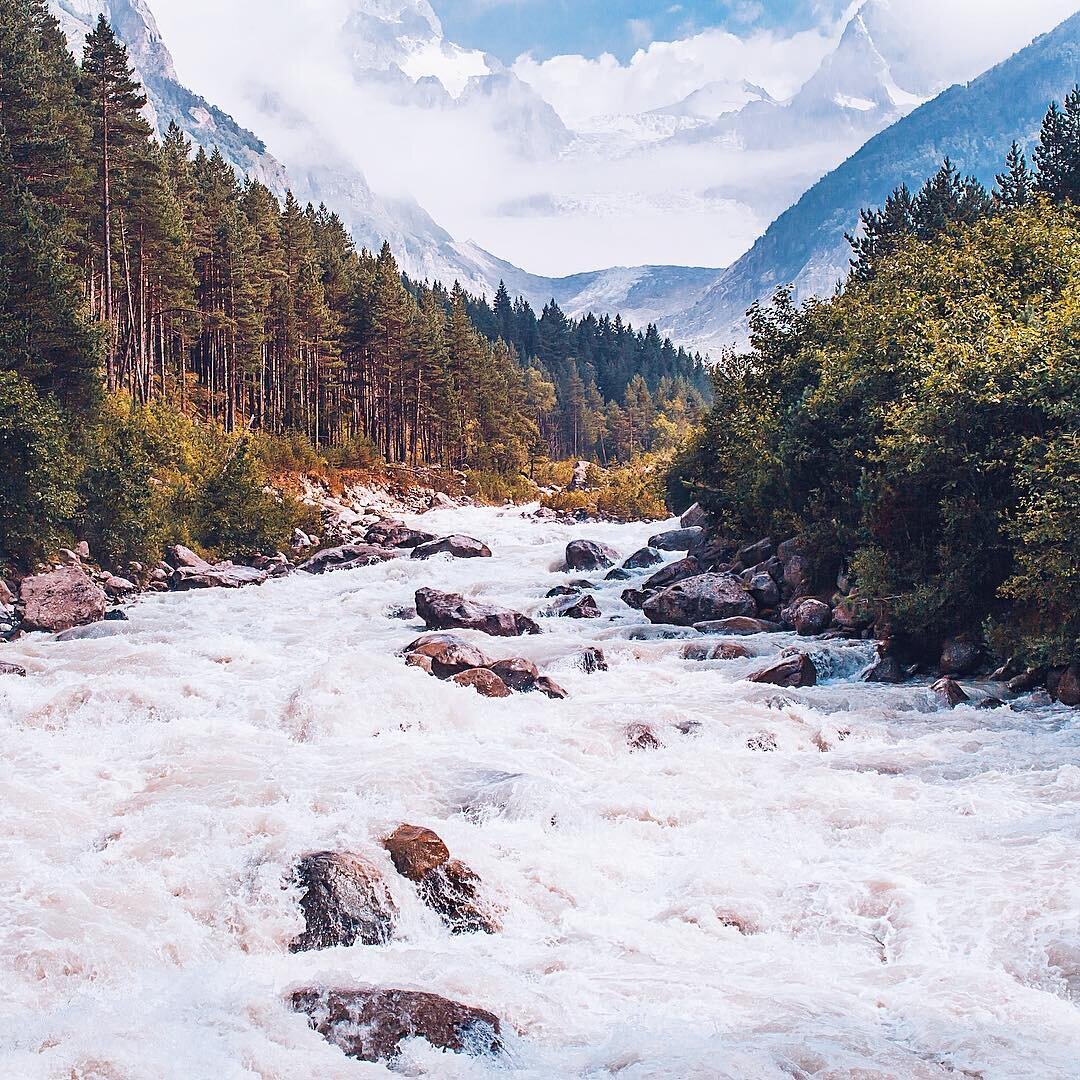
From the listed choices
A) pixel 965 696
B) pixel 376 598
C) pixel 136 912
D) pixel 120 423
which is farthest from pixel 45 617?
pixel 965 696

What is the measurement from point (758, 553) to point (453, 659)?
17941 mm

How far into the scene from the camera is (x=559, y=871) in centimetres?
1130

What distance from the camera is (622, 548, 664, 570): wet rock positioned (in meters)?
43.4

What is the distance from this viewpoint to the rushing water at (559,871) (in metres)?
7.80

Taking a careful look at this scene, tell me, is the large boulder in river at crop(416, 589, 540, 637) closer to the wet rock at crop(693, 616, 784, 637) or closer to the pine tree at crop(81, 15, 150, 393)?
the wet rock at crop(693, 616, 784, 637)

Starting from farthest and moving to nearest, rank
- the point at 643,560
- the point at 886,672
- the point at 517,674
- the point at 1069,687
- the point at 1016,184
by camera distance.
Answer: the point at 1016,184, the point at 643,560, the point at 886,672, the point at 517,674, the point at 1069,687

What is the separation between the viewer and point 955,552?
22484mm

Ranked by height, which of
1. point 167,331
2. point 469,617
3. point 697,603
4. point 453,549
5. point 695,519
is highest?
point 167,331

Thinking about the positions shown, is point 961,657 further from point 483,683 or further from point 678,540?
point 678,540

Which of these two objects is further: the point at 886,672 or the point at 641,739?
the point at 886,672

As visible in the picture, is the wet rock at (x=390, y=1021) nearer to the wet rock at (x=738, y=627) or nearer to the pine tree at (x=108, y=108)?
the wet rock at (x=738, y=627)

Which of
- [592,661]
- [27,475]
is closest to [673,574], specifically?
[592,661]

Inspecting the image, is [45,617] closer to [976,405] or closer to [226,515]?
[226,515]

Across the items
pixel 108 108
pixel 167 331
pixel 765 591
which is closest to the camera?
pixel 765 591
